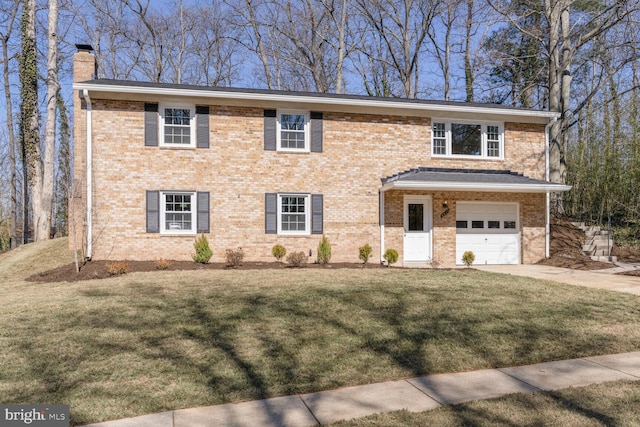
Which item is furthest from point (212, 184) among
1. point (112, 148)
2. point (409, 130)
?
point (409, 130)

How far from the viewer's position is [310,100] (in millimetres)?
13258

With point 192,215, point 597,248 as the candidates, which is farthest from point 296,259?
point 597,248

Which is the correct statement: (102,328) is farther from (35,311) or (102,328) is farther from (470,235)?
(470,235)

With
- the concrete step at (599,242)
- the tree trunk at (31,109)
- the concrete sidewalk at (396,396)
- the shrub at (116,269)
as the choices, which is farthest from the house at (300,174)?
the concrete sidewalk at (396,396)

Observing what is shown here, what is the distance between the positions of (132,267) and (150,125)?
13.6 ft

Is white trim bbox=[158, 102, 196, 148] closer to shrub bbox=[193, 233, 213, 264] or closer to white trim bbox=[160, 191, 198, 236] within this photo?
white trim bbox=[160, 191, 198, 236]

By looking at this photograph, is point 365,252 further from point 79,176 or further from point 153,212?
point 79,176

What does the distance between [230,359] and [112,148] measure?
32.7 feet

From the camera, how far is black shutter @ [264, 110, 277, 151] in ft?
44.0

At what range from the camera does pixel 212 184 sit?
13070mm

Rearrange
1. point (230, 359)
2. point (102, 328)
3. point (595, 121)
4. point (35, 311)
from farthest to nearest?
point (595, 121) → point (35, 311) → point (102, 328) → point (230, 359)

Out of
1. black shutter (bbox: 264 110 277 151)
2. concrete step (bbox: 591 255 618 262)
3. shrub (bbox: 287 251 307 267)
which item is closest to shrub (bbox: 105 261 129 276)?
shrub (bbox: 287 251 307 267)

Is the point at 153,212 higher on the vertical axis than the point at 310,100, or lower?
lower

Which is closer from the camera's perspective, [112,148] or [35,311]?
[35,311]
